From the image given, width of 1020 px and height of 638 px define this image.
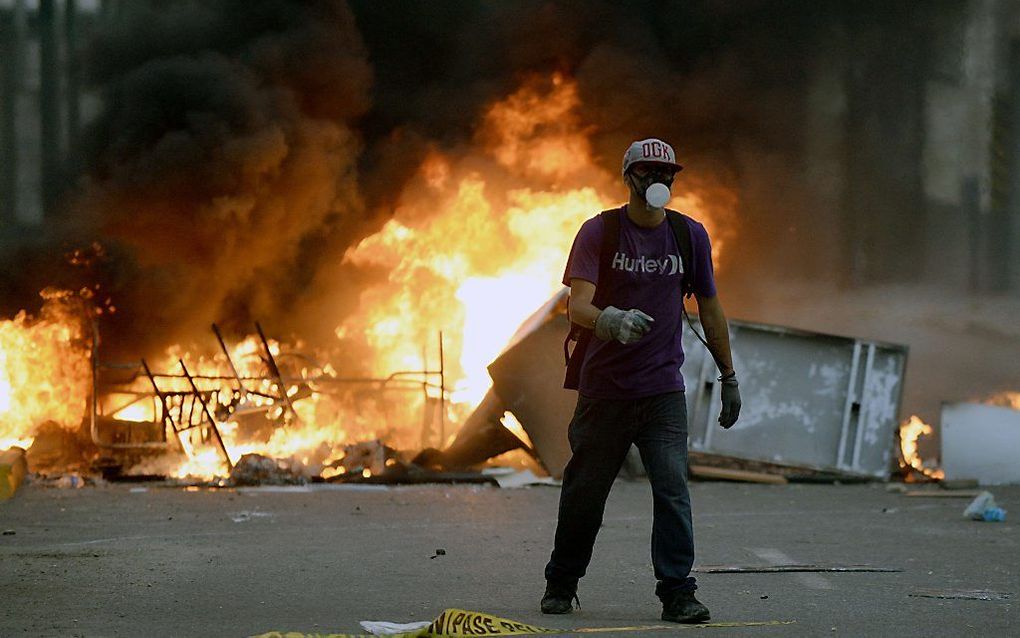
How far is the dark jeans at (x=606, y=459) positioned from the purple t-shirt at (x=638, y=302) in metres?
0.07

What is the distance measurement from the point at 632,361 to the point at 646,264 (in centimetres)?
37

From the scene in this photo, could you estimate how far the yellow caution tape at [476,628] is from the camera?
4871mm

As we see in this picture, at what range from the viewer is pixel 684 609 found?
5227mm

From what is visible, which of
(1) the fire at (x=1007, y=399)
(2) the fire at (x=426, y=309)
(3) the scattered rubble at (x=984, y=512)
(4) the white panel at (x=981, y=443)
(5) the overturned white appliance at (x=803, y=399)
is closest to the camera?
(3) the scattered rubble at (x=984, y=512)

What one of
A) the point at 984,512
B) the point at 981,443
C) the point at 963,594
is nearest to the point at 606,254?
the point at 963,594

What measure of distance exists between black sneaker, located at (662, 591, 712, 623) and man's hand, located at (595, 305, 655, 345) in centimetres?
94

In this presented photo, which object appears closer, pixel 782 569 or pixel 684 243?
pixel 684 243

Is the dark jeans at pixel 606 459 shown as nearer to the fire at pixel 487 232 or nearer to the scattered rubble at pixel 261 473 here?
the scattered rubble at pixel 261 473

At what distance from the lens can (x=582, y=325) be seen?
536 centimetres

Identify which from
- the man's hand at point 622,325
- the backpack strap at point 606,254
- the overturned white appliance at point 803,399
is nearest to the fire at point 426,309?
the overturned white appliance at point 803,399

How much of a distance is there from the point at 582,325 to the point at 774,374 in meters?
8.55

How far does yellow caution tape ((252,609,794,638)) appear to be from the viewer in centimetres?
487

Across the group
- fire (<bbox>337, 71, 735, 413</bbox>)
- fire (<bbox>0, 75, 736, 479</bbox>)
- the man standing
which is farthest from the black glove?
fire (<bbox>337, 71, 735, 413</bbox>)

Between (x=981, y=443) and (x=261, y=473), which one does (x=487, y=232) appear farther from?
(x=981, y=443)
